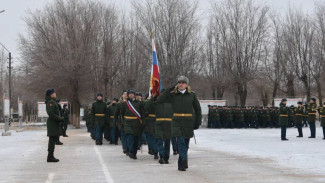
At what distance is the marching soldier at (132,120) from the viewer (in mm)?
14430

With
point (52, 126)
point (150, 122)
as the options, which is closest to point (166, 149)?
point (150, 122)

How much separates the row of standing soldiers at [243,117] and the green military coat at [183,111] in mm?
28436

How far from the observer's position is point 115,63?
2012 inches

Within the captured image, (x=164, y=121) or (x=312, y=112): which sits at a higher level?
(x=312, y=112)

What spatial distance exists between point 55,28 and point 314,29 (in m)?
26.9

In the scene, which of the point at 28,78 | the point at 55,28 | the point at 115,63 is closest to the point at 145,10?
the point at 115,63

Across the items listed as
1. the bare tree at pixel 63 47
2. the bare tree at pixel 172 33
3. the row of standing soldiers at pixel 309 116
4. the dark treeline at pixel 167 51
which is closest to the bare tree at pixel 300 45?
the dark treeline at pixel 167 51

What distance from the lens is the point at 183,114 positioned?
10977 millimetres

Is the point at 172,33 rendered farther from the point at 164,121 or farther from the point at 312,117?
the point at 164,121

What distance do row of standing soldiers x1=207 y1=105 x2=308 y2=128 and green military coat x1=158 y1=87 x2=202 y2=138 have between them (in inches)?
1120

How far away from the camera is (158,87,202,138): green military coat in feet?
35.7

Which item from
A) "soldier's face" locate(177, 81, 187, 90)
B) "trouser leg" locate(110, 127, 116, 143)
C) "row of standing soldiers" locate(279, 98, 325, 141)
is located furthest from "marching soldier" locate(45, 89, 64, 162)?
"row of standing soldiers" locate(279, 98, 325, 141)

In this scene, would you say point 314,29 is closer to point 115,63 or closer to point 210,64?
point 210,64

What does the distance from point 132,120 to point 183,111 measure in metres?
3.83
